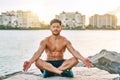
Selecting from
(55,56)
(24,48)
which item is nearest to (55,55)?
(55,56)

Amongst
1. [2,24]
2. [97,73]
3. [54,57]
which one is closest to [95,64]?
[97,73]

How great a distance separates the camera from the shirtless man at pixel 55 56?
5.43m

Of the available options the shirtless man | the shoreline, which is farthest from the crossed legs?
the shoreline

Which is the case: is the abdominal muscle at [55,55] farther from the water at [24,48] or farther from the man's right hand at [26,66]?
the water at [24,48]

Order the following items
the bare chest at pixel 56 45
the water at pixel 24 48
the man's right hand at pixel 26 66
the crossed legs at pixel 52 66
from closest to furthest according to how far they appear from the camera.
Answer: the man's right hand at pixel 26 66
the crossed legs at pixel 52 66
the bare chest at pixel 56 45
the water at pixel 24 48

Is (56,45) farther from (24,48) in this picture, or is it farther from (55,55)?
(24,48)

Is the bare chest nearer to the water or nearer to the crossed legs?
the crossed legs

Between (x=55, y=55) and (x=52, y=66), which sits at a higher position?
(x=55, y=55)

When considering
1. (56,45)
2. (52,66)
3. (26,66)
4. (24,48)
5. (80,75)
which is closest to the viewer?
(26,66)

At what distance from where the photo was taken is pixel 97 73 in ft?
19.9

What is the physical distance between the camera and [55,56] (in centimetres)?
562

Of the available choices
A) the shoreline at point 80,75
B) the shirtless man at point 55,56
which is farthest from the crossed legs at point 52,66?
the shoreline at point 80,75

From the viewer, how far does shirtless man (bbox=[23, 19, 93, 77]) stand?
543 centimetres

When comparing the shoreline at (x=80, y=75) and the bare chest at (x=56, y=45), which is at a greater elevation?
the bare chest at (x=56, y=45)
